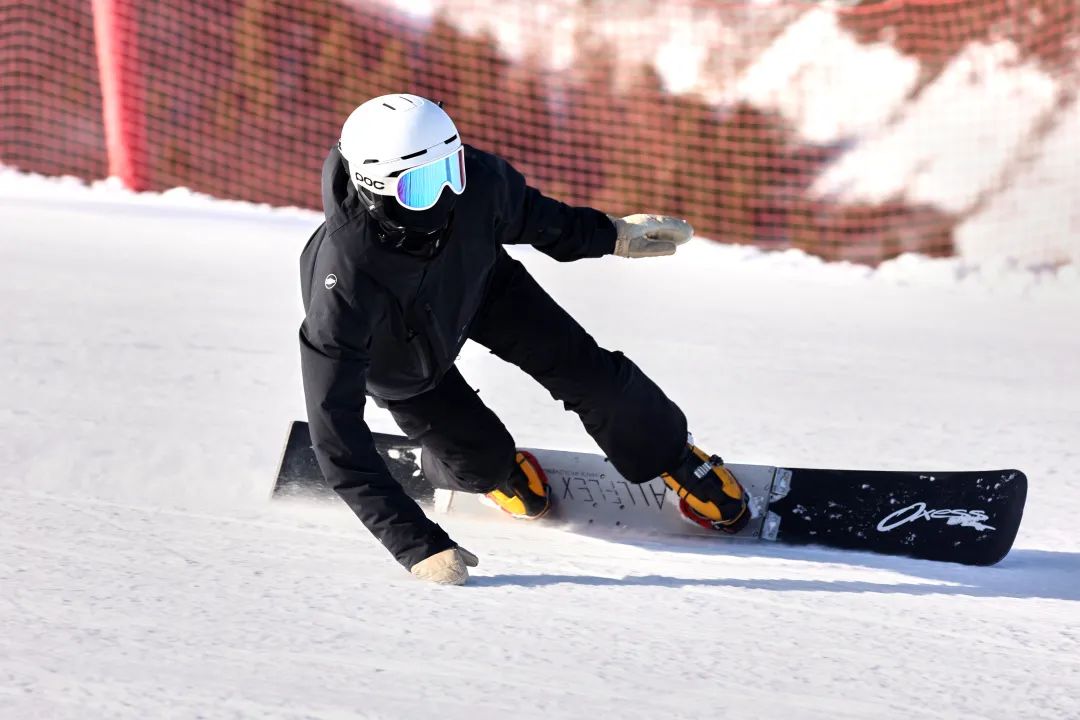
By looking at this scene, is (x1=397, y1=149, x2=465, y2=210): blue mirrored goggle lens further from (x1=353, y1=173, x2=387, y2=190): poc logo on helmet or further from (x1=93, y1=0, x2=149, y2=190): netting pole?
(x1=93, y1=0, x2=149, y2=190): netting pole

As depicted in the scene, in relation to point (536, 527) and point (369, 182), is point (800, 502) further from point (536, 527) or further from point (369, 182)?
point (369, 182)

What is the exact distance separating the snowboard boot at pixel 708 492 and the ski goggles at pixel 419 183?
48.7 inches

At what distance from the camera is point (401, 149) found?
136 inches

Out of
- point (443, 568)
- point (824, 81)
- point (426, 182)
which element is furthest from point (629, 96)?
point (443, 568)

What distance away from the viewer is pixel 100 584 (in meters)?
3.48

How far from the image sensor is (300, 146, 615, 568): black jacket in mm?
3443

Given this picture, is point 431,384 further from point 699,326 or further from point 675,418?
point 699,326

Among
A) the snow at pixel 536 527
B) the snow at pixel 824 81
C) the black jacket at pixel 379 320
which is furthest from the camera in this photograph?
the snow at pixel 824 81

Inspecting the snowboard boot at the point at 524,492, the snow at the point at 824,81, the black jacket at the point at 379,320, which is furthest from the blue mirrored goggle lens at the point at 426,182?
the snow at the point at 824,81

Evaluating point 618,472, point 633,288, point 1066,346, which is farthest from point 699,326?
point 618,472

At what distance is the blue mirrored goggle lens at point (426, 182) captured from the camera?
136 inches

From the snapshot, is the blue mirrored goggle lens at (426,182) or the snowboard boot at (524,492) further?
the snowboard boot at (524,492)

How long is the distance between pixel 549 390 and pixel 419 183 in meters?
0.93

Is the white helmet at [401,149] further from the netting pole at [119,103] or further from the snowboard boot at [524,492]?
the netting pole at [119,103]
